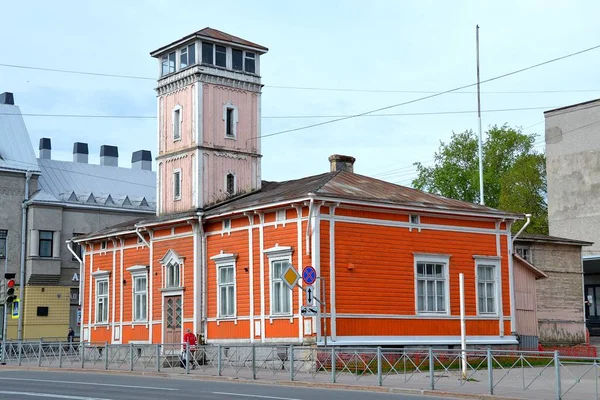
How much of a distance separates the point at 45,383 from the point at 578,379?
44.5ft

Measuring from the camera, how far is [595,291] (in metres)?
54.3

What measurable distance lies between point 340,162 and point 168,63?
8229mm

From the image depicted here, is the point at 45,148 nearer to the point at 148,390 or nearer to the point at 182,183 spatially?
the point at 182,183

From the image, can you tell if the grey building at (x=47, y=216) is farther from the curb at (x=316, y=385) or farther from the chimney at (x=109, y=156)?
the curb at (x=316, y=385)

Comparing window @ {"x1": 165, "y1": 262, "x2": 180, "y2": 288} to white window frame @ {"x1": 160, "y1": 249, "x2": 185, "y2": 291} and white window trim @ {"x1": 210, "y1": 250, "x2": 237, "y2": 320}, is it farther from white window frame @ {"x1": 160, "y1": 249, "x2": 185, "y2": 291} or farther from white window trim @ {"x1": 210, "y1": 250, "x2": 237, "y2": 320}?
white window trim @ {"x1": 210, "y1": 250, "x2": 237, "y2": 320}

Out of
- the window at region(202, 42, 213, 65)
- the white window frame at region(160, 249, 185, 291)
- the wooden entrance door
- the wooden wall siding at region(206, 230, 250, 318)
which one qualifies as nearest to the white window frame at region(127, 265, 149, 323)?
the white window frame at region(160, 249, 185, 291)

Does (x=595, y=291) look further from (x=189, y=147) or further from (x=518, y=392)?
(x=518, y=392)

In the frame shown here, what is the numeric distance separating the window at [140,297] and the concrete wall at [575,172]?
30775 millimetres

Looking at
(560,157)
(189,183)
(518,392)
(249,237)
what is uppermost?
(560,157)

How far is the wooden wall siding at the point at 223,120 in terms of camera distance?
3516cm

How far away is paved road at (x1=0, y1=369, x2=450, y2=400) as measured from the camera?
Answer: 745 inches

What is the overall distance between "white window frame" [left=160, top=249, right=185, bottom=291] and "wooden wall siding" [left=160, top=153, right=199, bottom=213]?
6.15ft

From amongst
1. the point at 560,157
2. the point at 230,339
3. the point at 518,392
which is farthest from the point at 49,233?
the point at 518,392

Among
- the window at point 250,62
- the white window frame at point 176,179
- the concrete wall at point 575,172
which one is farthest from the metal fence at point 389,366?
the concrete wall at point 575,172
